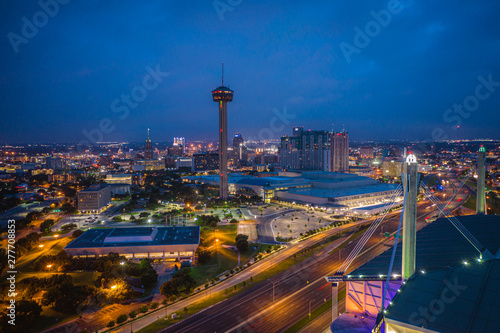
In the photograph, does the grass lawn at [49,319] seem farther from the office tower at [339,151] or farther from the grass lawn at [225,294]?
the office tower at [339,151]

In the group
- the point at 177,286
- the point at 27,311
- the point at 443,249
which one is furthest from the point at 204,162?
the point at 443,249

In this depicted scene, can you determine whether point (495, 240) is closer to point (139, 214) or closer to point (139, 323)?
point (139, 323)

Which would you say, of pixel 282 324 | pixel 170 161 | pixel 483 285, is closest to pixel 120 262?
pixel 282 324

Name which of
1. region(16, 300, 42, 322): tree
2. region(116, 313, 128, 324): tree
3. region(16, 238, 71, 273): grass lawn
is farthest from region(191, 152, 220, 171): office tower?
region(116, 313, 128, 324): tree

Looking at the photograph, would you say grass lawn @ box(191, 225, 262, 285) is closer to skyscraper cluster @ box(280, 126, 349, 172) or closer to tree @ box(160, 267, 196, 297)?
tree @ box(160, 267, 196, 297)

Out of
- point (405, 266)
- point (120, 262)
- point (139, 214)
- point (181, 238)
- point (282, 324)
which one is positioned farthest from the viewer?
point (139, 214)

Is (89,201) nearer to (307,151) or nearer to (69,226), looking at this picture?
(69,226)
